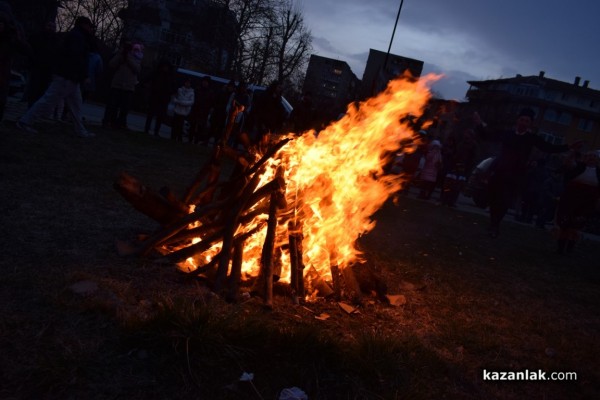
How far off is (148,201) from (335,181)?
6.25 feet

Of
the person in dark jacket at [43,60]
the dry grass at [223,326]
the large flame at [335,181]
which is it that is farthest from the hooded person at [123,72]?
the large flame at [335,181]

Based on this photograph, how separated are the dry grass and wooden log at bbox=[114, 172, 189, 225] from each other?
52 centimetres

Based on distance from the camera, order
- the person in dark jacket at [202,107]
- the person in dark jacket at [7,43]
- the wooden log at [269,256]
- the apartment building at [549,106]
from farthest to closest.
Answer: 1. the apartment building at [549,106]
2. the person in dark jacket at [202,107]
3. the person in dark jacket at [7,43]
4. the wooden log at [269,256]

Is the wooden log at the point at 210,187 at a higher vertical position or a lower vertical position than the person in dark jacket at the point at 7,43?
lower

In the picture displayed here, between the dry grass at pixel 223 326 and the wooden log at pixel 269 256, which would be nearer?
the dry grass at pixel 223 326

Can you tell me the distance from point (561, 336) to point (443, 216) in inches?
288

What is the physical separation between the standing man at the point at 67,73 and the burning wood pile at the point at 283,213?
560cm

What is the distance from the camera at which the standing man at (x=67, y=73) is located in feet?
28.3

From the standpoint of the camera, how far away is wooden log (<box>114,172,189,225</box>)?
13.3ft

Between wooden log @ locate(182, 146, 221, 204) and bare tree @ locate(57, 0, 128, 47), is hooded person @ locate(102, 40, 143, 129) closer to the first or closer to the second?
wooden log @ locate(182, 146, 221, 204)

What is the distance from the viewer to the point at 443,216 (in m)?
11.7

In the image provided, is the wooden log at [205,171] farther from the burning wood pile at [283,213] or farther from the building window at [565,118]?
the building window at [565,118]

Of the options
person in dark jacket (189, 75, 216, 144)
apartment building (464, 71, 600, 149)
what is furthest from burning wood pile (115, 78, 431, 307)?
apartment building (464, 71, 600, 149)

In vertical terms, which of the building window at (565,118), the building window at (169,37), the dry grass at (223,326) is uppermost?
the building window at (565,118)
